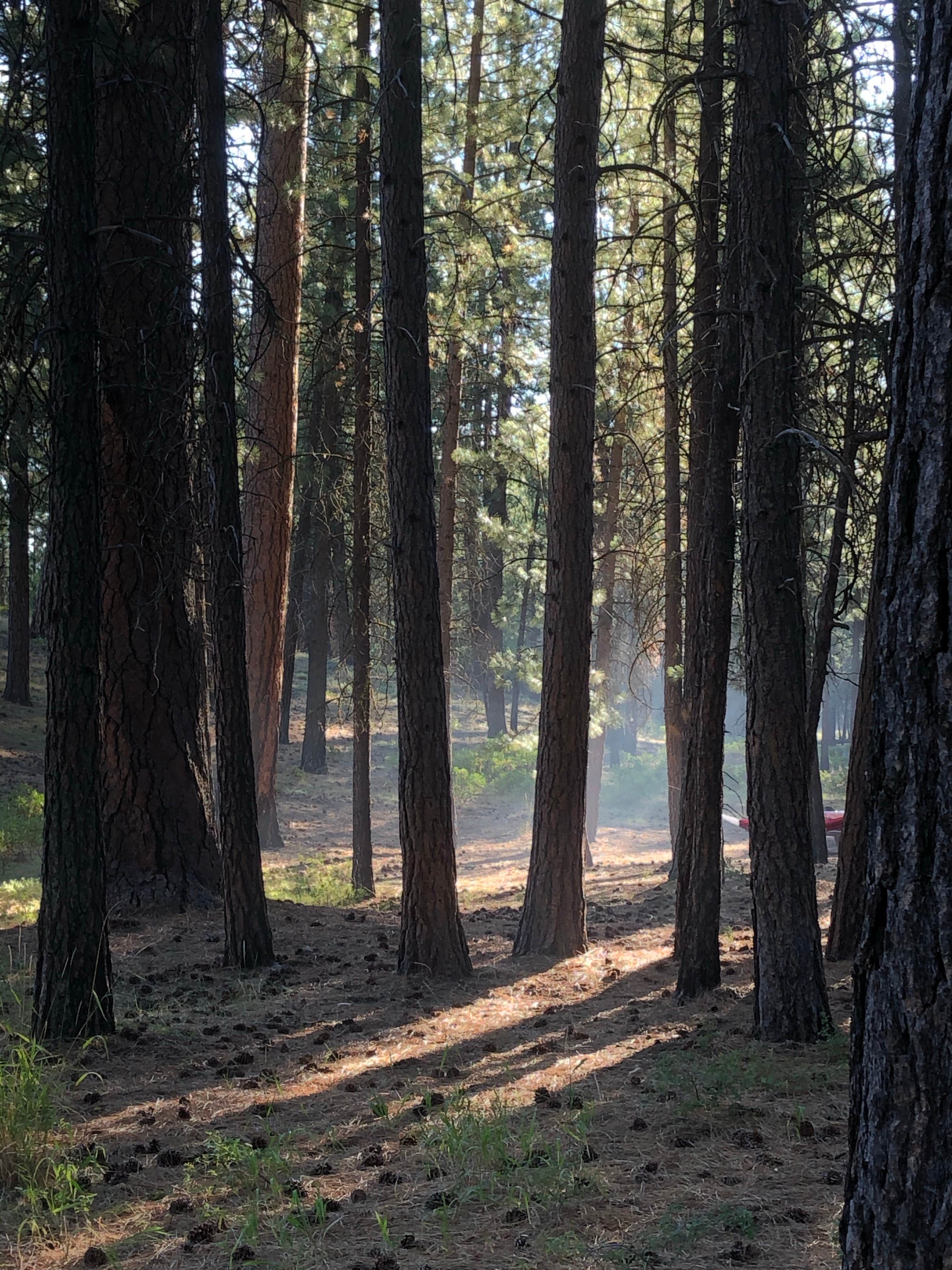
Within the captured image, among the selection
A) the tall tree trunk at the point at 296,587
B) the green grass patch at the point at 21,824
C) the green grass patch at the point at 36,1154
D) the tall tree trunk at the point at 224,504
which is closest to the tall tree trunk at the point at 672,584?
the tall tree trunk at the point at 224,504

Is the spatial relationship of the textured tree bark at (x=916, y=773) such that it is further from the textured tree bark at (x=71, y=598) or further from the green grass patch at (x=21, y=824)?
the green grass patch at (x=21, y=824)

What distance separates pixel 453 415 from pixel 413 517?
7731 mm

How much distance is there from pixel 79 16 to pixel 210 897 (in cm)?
687

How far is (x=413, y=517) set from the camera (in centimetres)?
768

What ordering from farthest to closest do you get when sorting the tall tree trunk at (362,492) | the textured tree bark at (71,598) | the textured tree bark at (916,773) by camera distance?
the tall tree trunk at (362,492) → the textured tree bark at (71,598) → the textured tree bark at (916,773)

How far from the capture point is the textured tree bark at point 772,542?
6051 mm

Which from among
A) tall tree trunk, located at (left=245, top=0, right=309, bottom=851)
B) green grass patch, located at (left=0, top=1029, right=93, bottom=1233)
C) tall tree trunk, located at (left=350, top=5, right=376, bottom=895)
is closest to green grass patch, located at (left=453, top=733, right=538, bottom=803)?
tall tree trunk, located at (left=350, top=5, right=376, bottom=895)

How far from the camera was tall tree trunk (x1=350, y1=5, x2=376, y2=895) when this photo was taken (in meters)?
12.7

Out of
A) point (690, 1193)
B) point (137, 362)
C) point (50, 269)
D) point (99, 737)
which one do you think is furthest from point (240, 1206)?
point (137, 362)

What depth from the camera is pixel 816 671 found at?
8.58 m

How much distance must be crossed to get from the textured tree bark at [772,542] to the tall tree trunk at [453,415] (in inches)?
294

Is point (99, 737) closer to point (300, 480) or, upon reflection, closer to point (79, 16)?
point (79, 16)

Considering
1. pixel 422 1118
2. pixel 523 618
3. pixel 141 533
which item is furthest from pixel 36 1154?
pixel 523 618

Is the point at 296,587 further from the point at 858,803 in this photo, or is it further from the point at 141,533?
the point at 858,803
